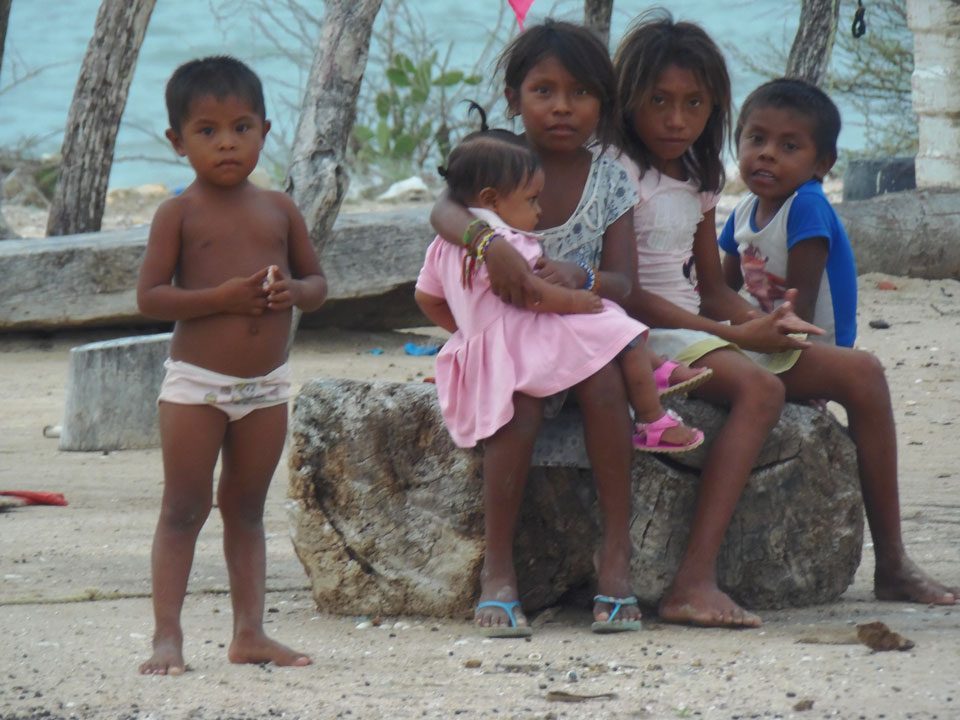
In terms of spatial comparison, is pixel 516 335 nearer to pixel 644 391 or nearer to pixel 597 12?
pixel 644 391

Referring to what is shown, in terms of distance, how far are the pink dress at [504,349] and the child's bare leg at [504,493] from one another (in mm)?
31

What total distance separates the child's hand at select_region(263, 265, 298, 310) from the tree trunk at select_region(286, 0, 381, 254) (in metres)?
2.60

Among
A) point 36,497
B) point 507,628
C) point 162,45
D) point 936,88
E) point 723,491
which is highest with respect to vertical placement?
point 162,45

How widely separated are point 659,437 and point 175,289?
1216mm

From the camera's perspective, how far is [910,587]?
4.22 metres

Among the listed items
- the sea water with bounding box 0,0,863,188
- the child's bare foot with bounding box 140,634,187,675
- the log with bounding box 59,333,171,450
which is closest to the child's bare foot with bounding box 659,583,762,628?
the child's bare foot with bounding box 140,634,187,675

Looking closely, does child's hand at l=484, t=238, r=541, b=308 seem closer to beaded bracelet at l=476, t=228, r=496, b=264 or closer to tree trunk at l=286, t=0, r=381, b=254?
beaded bracelet at l=476, t=228, r=496, b=264

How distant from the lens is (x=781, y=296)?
4449 mm

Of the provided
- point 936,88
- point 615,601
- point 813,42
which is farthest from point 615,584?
point 936,88

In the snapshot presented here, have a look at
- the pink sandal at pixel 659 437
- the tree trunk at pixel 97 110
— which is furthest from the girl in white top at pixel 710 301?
the tree trunk at pixel 97 110

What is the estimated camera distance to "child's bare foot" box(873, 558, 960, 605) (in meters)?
4.18

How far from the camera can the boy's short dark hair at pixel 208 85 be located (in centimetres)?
348

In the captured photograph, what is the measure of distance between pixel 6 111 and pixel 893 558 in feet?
124

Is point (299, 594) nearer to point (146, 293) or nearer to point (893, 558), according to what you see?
point (146, 293)
